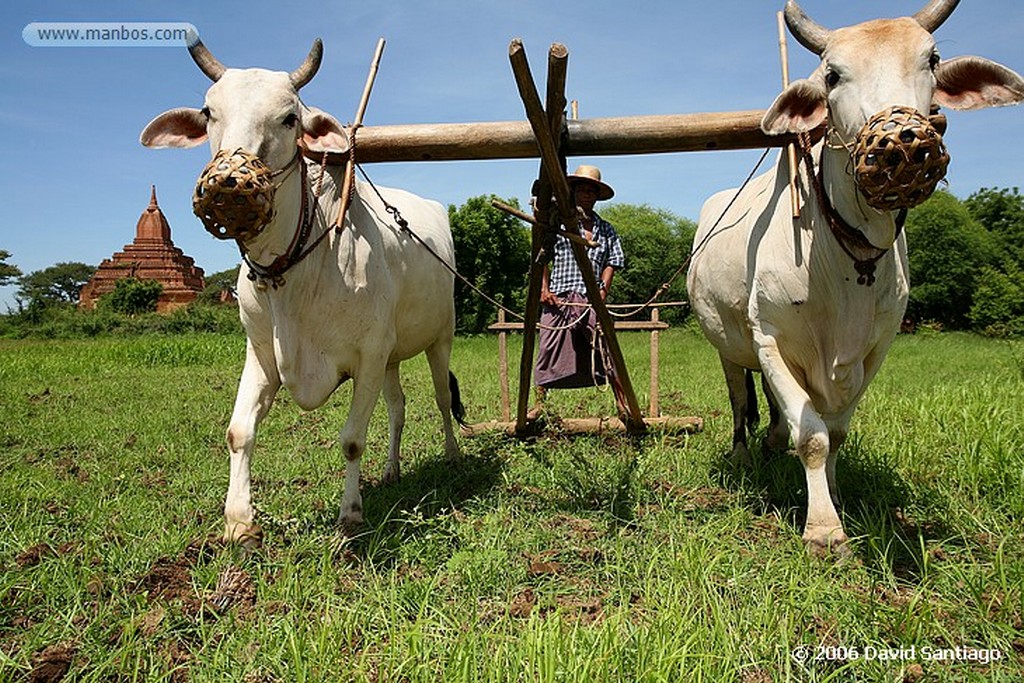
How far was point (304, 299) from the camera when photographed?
3.42m

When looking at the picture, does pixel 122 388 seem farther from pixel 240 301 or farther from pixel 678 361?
pixel 678 361

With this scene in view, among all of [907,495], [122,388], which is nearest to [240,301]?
[907,495]

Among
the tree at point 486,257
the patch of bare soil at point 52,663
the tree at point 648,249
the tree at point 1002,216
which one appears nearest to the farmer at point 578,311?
the patch of bare soil at point 52,663

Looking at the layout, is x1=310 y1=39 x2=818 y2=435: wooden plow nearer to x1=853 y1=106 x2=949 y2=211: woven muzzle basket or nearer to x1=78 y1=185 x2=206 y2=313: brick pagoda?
x1=853 y1=106 x2=949 y2=211: woven muzzle basket

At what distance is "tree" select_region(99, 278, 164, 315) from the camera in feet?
113

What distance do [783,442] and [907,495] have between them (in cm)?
117

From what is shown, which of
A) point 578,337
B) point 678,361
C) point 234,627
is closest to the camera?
point 234,627

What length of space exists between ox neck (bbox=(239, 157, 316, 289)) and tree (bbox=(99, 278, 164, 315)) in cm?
3474

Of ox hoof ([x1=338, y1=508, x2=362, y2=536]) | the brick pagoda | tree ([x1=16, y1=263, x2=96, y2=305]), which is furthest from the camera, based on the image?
tree ([x1=16, y1=263, x2=96, y2=305])

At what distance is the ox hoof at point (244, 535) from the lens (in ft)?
10.5

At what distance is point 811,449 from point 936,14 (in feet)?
6.15

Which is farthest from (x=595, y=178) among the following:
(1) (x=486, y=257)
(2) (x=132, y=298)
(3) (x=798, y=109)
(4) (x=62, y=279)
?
(4) (x=62, y=279)

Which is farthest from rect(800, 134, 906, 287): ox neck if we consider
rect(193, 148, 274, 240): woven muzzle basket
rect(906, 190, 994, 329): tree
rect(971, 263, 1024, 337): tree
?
rect(906, 190, 994, 329): tree

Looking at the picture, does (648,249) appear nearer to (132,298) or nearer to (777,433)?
(132,298)
